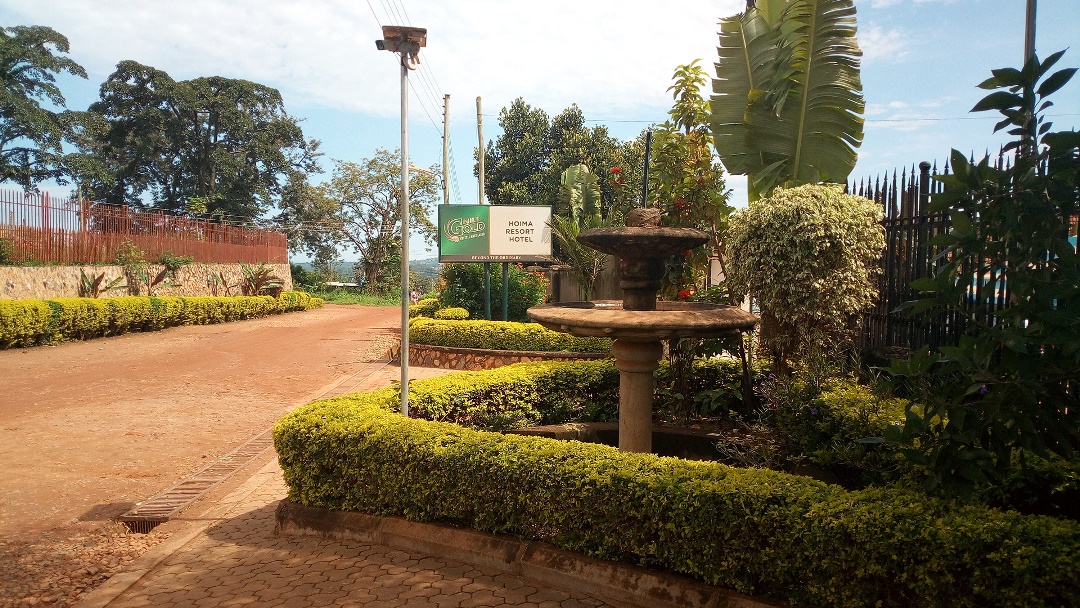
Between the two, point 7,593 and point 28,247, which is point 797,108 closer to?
point 7,593

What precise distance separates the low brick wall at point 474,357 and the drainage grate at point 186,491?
5.64 metres

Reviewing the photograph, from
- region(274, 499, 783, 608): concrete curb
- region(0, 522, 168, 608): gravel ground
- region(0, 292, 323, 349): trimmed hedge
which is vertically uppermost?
region(0, 292, 323, 349): trimmed hedge

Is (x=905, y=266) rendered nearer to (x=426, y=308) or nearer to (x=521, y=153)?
(x=426, y=308)

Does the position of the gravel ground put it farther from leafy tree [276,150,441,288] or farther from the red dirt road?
leafy tree [276,150,441,288]

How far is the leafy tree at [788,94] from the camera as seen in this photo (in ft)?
23.7

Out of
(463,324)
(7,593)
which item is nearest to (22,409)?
(7,593)

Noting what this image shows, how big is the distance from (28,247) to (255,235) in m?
15.7

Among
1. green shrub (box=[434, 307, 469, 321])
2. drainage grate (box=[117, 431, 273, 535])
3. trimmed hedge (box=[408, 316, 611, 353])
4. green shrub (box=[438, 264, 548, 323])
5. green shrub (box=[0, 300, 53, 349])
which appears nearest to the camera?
drainage grate (box=[117, 431, 273, 535])

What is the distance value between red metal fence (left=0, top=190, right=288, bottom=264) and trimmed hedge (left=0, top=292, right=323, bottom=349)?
7.62 ft

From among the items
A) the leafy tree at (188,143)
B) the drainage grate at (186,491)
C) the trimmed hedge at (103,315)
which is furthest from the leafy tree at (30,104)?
the drainage grate at (186,491)

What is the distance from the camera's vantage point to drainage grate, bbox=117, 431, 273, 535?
208 inches

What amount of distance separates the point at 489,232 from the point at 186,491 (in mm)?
9785

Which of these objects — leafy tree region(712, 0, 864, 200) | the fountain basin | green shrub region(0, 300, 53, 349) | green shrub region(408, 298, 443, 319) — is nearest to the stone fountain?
the fountain basin

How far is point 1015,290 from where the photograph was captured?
9.52ft
